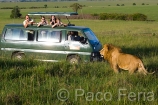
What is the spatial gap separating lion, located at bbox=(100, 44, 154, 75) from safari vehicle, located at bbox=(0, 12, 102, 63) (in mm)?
3190

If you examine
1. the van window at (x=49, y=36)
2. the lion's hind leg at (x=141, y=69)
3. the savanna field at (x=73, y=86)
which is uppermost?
the van window at (x=49, y=36)

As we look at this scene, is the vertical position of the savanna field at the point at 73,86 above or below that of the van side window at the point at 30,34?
below

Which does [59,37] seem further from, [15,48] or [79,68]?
[79,68]

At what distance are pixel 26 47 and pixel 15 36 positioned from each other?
69 centimetres

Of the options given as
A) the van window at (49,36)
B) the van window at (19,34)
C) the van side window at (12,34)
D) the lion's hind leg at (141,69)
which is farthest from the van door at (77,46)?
the lion's hind leg at (141,69)

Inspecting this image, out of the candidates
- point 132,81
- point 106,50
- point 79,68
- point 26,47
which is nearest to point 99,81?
point 132,81

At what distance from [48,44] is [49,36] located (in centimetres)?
31

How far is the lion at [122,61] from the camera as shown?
24.3 feet

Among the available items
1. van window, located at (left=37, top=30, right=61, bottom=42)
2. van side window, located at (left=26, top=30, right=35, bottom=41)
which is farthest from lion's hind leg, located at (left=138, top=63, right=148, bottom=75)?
van side window, located at (left=26, top=30, right=35, bottom=41)

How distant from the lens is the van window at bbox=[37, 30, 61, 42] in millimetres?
11977

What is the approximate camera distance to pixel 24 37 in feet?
40.5

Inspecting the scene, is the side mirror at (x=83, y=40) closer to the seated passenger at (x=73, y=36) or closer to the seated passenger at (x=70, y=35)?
the seated passenger at (x=73, y=36)

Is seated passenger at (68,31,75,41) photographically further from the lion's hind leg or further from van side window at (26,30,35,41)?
the lion's hind leg

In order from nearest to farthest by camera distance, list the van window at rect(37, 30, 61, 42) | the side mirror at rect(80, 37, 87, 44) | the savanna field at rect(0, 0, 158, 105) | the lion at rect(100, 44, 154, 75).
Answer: the savanna field at rect(0, 0, 158, 105) < the lion at rect(100, 44, 154, 75) < the side mirror at rect(80, 37, 87, 44) < the van window at rect(37, 30, 61, 42)
